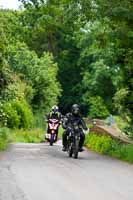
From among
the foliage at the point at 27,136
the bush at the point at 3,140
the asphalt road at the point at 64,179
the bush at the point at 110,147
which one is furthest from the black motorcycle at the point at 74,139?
the foliage at the point at 27,136

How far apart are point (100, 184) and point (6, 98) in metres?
13.4

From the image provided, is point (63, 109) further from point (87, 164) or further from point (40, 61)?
point (87, 164)

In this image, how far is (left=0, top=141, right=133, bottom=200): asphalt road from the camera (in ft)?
40.3

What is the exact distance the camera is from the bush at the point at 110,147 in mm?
22328

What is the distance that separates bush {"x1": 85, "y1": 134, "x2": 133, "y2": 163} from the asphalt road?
5.42ft

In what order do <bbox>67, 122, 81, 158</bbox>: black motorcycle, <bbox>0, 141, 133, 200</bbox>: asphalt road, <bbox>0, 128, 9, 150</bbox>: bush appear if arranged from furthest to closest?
<bbox>0, 128, 9, 150</bbox>: bush → <bbox>67, 122, 81, 158</bbox>: black motorcycle → <bbox>0, 141, 133, 200</bbox>: asphalt road

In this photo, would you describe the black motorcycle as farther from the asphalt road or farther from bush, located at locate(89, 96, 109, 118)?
bush, located at locate(89, 96, 109, 118)

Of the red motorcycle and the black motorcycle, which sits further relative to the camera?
the red motorcycle

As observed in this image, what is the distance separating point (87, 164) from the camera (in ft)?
63.5

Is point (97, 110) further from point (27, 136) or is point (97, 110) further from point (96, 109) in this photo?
point (27, 136)

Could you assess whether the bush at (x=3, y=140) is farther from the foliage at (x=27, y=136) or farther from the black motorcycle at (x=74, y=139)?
the foliage at (x=27, y=136)

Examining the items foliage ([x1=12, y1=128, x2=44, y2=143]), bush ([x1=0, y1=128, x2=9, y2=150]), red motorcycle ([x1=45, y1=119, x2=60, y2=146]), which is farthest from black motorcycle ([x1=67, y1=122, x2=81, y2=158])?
foliage ([x1=12, y1=128, x2=44, y2=143])

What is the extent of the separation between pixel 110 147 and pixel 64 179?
10.4m

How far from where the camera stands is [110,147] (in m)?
25.2
